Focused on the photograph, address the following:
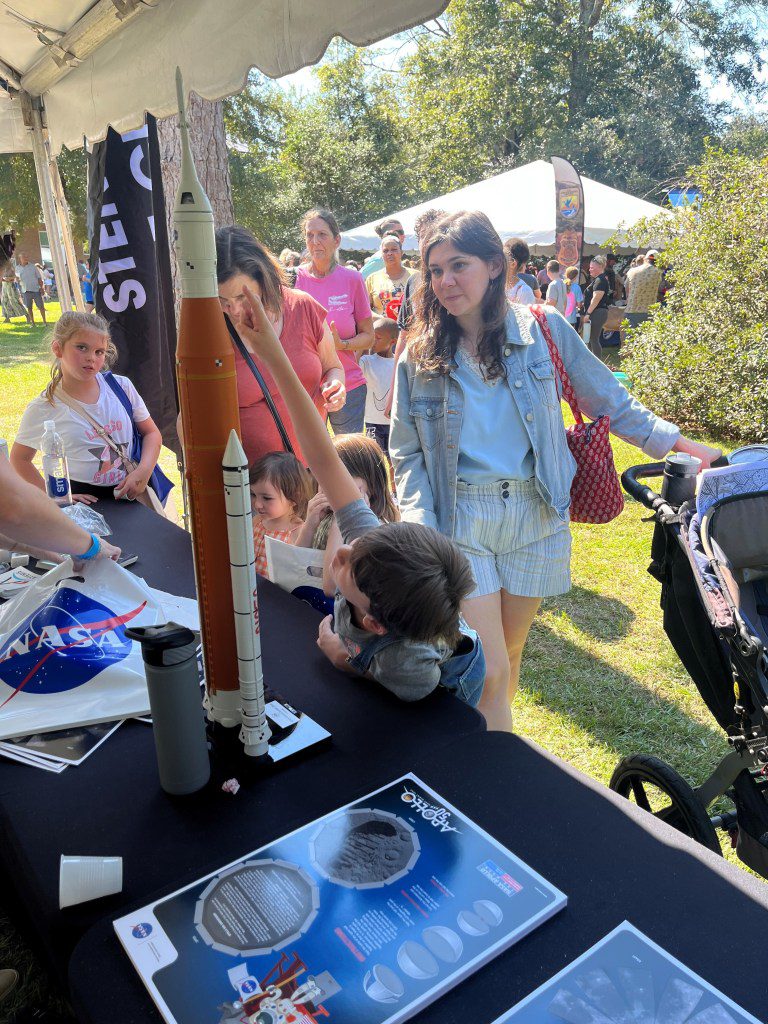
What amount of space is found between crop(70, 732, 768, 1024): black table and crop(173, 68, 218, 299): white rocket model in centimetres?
75

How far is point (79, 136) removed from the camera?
3.45 metres

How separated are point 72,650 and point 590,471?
1.55m

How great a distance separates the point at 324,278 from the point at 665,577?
3.33m

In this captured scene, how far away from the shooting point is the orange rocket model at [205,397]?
3.15ft

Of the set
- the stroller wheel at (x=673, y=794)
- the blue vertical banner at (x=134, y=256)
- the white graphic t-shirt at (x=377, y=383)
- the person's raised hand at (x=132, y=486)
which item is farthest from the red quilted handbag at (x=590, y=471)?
the white graphic t-shirt at (x=377, y=383)

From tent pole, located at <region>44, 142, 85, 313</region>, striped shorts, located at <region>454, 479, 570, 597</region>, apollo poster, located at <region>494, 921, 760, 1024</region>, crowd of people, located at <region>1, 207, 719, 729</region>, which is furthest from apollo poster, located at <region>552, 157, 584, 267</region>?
apollo poster, located at <region>494, 921, 760, 1024</region>

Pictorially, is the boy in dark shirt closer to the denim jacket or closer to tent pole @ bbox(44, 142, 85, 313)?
the denim jacket

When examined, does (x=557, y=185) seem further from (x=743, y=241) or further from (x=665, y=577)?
(x=665, y=577)

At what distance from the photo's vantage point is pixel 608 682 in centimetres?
313

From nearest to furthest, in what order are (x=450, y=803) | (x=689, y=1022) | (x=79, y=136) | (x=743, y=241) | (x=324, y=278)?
(x=689, y=1022), (x=450, y=803), (x=79, y=136), (x=324, y=278), (x=743, y=241)

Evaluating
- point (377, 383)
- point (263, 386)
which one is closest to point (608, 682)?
point (263, 386)

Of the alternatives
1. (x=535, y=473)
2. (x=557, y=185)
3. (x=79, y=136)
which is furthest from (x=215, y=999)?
(x=557, y=185)

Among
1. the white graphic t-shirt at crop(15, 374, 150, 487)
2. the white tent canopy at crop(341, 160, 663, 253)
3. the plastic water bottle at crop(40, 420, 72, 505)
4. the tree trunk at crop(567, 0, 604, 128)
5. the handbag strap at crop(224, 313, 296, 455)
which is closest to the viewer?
the handbag strap at crop(224, 313, 296, 455)

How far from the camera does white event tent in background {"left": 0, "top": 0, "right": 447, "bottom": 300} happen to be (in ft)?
5.71
